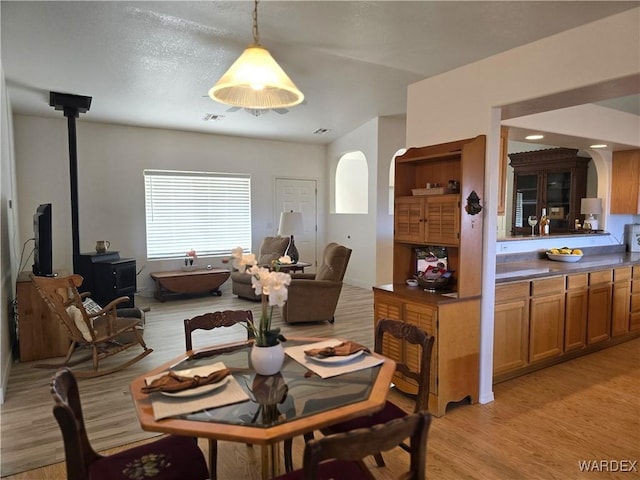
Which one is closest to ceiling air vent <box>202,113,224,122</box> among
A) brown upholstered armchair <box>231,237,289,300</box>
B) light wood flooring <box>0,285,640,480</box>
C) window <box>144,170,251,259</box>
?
window <box>144,170,251,259</box>

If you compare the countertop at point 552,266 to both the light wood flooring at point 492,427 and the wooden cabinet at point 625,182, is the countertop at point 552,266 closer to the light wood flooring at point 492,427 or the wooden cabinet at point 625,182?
the wooden cabinet at point 625,182

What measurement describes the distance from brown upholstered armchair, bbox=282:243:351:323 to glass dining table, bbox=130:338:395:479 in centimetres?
308

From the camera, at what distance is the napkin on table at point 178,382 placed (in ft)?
4.98

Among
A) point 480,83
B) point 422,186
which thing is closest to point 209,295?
point 422,186

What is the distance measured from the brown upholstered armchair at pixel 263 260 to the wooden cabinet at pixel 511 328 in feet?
12.3

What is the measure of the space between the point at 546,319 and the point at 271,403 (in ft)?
9.83

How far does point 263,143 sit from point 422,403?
6.53m

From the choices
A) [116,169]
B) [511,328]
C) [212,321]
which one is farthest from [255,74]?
[116,169]

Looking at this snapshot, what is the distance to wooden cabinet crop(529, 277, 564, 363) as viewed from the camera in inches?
134

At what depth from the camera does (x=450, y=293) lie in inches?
116

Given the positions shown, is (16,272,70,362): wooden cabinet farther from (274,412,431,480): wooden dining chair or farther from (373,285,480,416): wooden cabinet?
(274,412,431,480): wooden dining chair

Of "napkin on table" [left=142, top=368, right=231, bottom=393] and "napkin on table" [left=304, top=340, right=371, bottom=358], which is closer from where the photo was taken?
"napkin on table" [left=142, top=368, right=231, bottom=393]

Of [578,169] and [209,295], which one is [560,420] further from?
[209,295]

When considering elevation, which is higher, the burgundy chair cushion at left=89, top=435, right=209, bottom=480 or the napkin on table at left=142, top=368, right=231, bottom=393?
the napkin on table at left=142, top=368, right=231, bottom=393
